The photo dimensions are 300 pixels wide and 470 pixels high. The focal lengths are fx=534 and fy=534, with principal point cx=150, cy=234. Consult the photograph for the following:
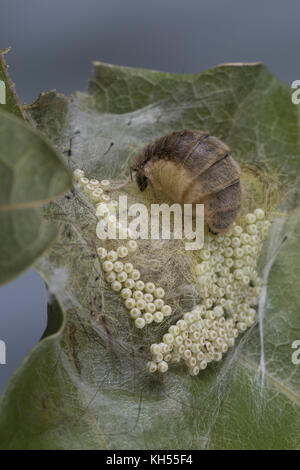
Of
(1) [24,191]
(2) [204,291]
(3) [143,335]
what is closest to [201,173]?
(2) [204,291]

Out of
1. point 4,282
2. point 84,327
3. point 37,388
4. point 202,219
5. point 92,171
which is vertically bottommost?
point 37,388

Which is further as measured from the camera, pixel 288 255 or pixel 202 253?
pixel 288 255

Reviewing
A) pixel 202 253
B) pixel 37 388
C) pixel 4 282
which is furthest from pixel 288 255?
pixel 4 282

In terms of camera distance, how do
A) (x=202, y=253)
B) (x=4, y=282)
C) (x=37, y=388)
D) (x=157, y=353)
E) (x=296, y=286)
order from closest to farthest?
(x=4, y=282) → (x=37, y=388) → (x=157, y=353) → (x=202, y=253) → (x=296, y=286)

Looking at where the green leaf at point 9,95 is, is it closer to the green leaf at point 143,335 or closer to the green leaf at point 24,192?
the green leaf at point 143,335

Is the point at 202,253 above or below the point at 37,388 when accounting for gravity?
above

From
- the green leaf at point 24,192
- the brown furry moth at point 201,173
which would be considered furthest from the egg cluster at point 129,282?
the green leaf at point 24,192

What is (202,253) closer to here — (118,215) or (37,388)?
(118,215)
